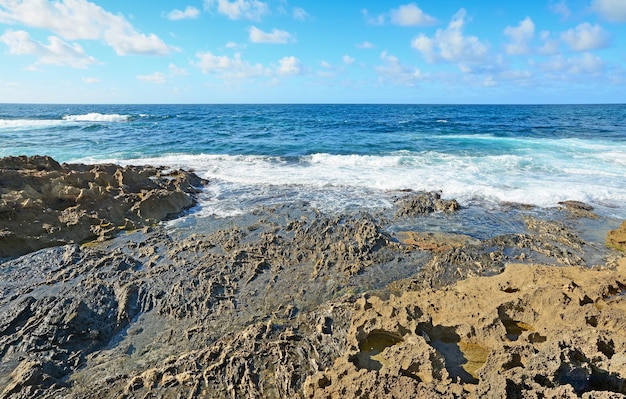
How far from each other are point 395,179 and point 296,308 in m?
9.67

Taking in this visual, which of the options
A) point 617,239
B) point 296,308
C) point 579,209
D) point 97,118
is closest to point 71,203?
point 296,308

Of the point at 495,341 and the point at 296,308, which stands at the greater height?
the point at 495,341

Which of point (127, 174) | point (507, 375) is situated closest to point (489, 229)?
point (507, 375)

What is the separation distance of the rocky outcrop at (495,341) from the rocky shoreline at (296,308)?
0.02 metres

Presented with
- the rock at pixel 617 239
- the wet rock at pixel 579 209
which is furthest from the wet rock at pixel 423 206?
the rock at pixel 617 239

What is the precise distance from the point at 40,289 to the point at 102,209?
11.4 ft

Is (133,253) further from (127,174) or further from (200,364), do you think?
(127,174)

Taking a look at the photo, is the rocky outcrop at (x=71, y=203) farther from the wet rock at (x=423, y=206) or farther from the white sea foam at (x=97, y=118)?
the white sea foam at (x=97, y=118)

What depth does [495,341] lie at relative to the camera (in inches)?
163

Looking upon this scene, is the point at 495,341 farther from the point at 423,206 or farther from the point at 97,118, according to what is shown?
the point at 97,118

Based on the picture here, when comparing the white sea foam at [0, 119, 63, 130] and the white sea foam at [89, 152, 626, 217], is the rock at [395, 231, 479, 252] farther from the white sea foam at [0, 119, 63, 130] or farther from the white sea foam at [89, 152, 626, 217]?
the white sea foam at [0, 119, 63, 130]

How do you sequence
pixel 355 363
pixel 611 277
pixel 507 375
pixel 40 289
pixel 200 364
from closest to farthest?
pixel 507 375, pixel 355 363, pixel 200 364, pixel 611 277, pixel 40 289

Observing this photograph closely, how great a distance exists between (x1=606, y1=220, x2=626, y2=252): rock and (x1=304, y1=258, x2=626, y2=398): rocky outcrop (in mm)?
2077

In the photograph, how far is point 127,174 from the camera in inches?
452
